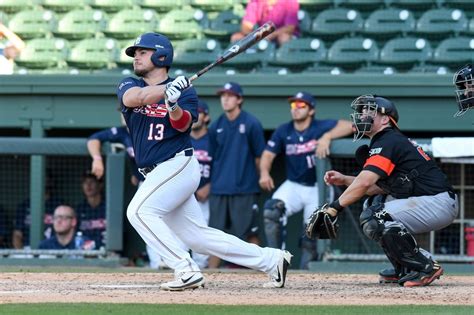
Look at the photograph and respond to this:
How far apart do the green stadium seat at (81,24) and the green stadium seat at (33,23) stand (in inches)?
4.5

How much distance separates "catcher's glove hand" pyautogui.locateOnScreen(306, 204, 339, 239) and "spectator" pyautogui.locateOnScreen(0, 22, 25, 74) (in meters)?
5.65

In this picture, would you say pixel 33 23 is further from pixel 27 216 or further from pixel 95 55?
pixel 27 216

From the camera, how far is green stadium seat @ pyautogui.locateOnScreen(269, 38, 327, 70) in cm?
1125

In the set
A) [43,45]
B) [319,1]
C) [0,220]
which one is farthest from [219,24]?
[0,220]

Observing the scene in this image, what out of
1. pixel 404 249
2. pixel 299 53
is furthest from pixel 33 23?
pixel 404 249

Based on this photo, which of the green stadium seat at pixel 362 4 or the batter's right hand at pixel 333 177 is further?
the green stadium seat at pixel 362 4

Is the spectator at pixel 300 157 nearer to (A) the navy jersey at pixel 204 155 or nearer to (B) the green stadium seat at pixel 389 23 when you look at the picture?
(A) the navy jersey at pixel 204 155

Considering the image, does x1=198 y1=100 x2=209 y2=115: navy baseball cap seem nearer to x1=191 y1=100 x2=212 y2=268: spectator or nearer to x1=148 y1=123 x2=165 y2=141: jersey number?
x1=191 y1=100 x2=212 y2=268: spectator

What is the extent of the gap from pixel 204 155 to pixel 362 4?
2544 millimetres

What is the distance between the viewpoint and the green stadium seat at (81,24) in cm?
1226

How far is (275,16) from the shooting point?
37.7 ft

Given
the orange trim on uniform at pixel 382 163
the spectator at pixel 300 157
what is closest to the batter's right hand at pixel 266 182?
the spectator at pixel 300 157

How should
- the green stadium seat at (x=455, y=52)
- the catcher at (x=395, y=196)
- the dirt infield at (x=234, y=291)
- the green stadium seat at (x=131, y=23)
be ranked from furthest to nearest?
the green stadium seat at (x=131, y=23) < the green stadium seat at (x=455, y=52) < the catcher at (x=395, y=196) < the dirt infield at (x=234, y=291)

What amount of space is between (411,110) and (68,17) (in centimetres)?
410
